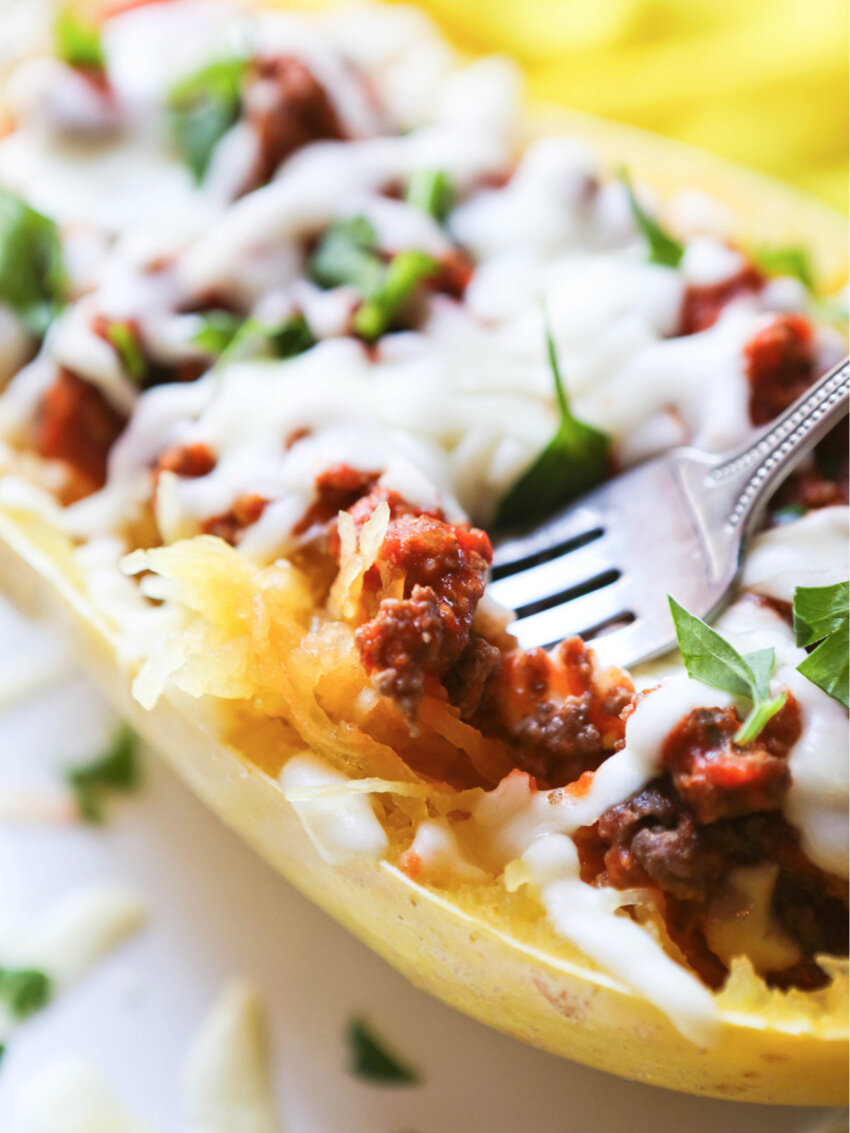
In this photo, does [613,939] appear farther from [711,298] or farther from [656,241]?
[656,241]

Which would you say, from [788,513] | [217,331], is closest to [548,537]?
[788,513]

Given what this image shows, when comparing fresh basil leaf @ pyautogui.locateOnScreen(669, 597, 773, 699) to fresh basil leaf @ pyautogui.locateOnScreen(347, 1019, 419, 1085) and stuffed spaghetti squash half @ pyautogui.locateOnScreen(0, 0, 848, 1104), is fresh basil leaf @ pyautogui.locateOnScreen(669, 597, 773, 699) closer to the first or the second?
stuffed spaghetti squash half @ pyautogui.locateOnScreen(0, 0, 848, 1104)

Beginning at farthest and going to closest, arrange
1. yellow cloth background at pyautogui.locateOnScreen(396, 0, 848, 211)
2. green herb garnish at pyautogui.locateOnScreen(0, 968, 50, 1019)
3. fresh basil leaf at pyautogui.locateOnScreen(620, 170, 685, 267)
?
yellow cloth background at pyautogui.locateOnScreen(396, 0, 848, 211), fresh basil leaf at pyautogui.locateOnScreen(620, 170, 685, 267), green herb garnish at pyautogui.locateOnScreen(0, 968, 50, 1019)

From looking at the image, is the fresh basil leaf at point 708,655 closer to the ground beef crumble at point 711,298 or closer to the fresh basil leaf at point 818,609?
the fresh basil leaf at point 818,609

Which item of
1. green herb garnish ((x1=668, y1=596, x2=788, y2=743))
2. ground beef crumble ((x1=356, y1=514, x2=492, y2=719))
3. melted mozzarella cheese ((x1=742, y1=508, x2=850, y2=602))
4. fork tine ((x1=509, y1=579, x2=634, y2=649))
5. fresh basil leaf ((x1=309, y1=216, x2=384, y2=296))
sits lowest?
melted mozzarella cheese ((x1=742, y1=508, x2=850, y2=602))

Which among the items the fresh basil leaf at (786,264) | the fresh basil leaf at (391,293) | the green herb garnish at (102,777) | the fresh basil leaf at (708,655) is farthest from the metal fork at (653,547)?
the green herb garnish at (102,777)

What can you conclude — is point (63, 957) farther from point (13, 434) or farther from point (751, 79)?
point (751, 79)

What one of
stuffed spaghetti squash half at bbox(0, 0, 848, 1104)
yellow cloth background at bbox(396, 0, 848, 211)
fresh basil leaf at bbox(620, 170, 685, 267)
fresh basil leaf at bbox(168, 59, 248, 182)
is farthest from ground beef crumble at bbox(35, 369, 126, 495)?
yellow cloth background at bbox(396, 0, 848, 211)

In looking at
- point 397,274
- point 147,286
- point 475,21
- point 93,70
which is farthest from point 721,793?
point 475,21
